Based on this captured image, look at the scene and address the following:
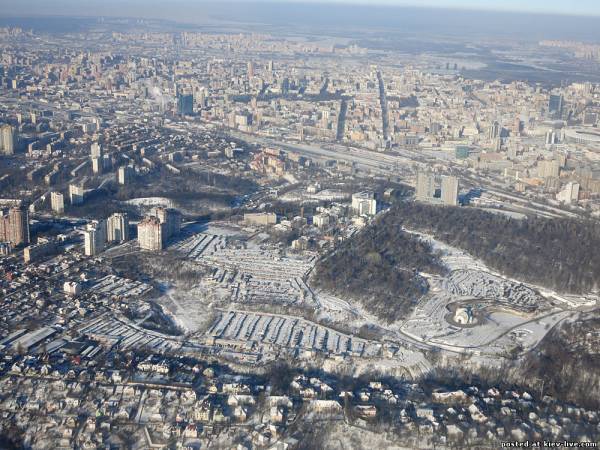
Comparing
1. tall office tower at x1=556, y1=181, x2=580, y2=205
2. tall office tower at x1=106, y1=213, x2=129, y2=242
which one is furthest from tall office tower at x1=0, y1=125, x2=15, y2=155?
tall office tower at x1=556, y1=181, x2=580, y2=205

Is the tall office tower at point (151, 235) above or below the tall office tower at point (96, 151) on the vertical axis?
below

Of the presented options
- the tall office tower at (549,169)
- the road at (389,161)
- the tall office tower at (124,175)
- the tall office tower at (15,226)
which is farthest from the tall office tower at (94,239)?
the tall office tower at (549,169)

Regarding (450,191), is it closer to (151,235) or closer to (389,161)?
(389,161)

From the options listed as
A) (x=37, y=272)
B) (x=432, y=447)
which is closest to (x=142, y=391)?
(x=432, y=447)

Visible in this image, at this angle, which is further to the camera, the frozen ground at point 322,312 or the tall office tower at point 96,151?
the tall office tower at point 96,151

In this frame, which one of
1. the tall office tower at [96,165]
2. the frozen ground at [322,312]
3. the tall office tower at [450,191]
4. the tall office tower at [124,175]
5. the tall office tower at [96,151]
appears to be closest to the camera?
the frozen ground at [322,312]

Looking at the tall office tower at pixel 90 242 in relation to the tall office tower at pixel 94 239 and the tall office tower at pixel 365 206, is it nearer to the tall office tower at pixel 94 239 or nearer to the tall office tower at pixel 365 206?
the tall office tower at pixel 94 239
